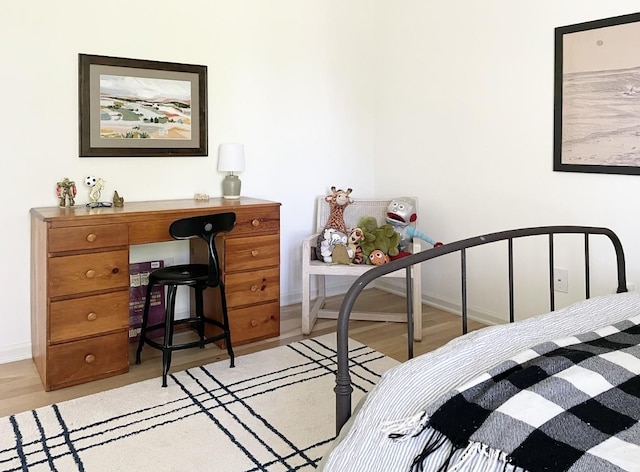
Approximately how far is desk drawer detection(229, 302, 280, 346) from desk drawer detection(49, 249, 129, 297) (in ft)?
2.16

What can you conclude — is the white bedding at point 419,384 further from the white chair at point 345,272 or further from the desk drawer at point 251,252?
the desk drawer at point 251,252

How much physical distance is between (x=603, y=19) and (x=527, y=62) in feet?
1.47

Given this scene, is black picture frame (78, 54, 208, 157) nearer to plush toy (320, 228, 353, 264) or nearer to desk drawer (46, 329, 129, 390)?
plush toy (320, 228, 353, 264)

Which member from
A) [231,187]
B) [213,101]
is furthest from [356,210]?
[213,101]

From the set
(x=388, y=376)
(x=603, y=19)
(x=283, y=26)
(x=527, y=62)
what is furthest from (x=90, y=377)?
(x=603, y=19)

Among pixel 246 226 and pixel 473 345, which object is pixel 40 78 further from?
pixel 473 345

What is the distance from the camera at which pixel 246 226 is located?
3045mm

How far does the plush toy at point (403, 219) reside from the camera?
140 inches

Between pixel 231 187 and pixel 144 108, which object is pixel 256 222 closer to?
pixel 231 187

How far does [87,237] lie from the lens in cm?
255

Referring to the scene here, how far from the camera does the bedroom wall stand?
290 centimetres

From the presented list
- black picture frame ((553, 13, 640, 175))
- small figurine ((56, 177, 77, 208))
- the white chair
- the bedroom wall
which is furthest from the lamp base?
black picture frame ((553, 13, 640, 175))

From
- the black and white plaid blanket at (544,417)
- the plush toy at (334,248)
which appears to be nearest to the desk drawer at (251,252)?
the plush toy at (334,248)

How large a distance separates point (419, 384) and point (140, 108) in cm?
251
